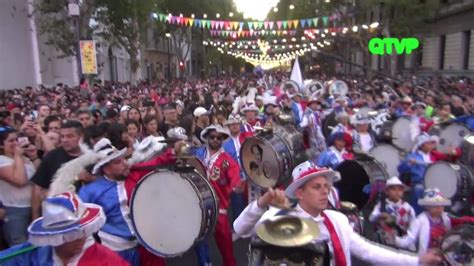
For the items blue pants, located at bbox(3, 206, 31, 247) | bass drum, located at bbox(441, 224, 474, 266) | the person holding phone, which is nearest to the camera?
bass drum, located at bbox(441, 224, 474, 266)

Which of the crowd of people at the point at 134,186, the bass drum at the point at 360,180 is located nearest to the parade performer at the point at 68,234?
the crowd of people at the point at 134,186

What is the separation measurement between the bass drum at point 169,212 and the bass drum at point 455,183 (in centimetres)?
376

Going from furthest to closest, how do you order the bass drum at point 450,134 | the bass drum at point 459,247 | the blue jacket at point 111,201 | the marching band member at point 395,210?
1. the bass drum at point 450,134
2. the marching band member at point 395,210
3. the blue jacket at point 111,201
4. the bass drum at point 459,247

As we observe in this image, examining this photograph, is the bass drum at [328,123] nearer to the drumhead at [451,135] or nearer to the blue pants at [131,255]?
the drumhead at [451,135]

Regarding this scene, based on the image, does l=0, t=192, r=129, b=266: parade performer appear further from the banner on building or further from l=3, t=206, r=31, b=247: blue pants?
the banner on building

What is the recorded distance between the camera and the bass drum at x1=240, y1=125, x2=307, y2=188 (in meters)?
6.23

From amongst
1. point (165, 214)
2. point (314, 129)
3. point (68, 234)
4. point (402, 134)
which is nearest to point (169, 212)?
point (165, 214)

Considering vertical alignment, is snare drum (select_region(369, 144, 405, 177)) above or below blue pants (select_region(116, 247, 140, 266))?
above

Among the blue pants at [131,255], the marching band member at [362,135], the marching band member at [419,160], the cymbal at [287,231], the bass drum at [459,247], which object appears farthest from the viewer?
the marching band member at [362,135]

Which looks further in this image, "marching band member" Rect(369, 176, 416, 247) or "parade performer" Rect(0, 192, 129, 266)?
"marching band member" Rect(369, 176, 416, 247)

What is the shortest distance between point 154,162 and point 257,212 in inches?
72.2

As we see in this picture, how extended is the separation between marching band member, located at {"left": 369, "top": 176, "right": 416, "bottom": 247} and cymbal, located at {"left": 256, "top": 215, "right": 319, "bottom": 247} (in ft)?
9.89

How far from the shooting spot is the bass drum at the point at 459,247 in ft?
9.96

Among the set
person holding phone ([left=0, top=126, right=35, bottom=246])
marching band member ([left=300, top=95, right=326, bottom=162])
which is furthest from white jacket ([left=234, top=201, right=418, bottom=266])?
marching band member ([left=300, top=95, right=326, bottom=162])
